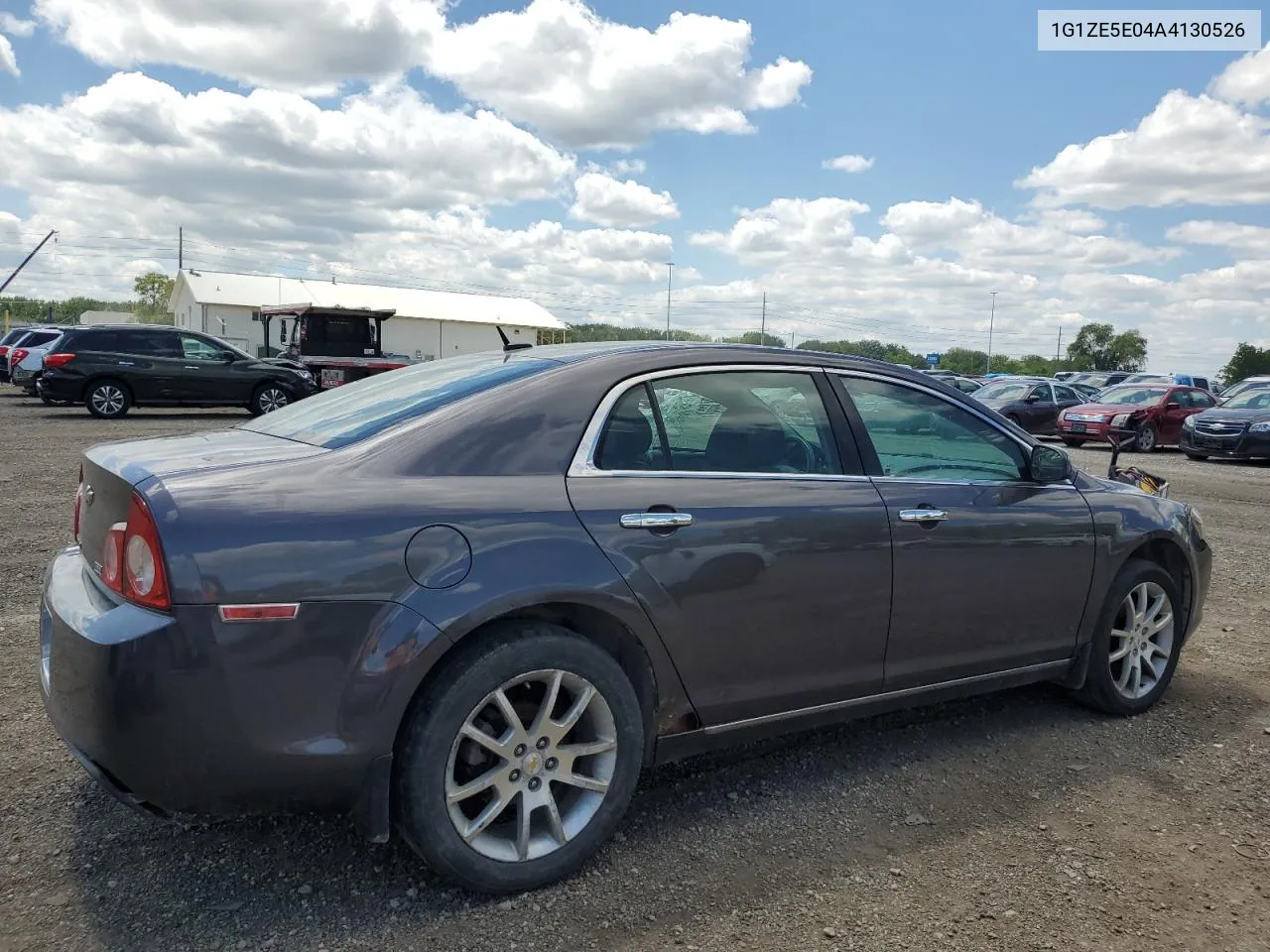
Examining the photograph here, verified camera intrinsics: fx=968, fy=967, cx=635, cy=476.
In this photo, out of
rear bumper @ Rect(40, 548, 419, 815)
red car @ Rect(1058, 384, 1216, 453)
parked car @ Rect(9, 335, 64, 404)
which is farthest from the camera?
parked car @ Rect(9, 335, 64, 404)

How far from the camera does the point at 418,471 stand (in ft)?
8.85

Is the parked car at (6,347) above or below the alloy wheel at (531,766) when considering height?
above

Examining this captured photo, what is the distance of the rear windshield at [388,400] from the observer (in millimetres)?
3010

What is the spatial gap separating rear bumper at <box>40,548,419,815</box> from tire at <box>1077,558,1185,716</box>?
3109 mm

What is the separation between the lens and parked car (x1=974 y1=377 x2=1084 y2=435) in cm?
2338

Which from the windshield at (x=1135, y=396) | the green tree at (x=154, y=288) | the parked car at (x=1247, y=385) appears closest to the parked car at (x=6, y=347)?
the windshield at (x=1135, y=396)

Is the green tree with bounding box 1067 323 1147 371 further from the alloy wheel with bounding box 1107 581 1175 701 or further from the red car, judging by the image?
the alloy wheel with bounding box 1107 581 1175 701

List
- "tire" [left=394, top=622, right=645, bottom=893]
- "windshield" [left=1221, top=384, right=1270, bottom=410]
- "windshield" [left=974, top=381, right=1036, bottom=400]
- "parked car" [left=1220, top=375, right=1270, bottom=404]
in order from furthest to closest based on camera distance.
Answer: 1. "windshield" [left=974, top=381, right=1036, bottom=400]
2. "parked car" [left=1220, top=375, right=1270, bottom=404]
3. "windshield" [left=1221, top=384, right=1270, bottom=410]
4. "tire" [left=394, top=622, right=645, bottom=893]

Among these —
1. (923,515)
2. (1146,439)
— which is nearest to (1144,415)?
(1146,439)

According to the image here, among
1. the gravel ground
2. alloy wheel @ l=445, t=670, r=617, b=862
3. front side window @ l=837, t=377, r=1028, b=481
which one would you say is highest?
front side window @ l=837, t=377, r=1028, b=481

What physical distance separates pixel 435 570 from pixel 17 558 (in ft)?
16.9

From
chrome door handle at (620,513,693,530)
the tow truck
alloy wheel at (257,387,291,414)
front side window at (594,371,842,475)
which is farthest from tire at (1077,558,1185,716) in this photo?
the tow truck

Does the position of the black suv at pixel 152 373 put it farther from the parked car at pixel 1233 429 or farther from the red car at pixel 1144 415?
the parked car at pixel 1233 429

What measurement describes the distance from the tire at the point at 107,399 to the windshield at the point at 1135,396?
20.5m
